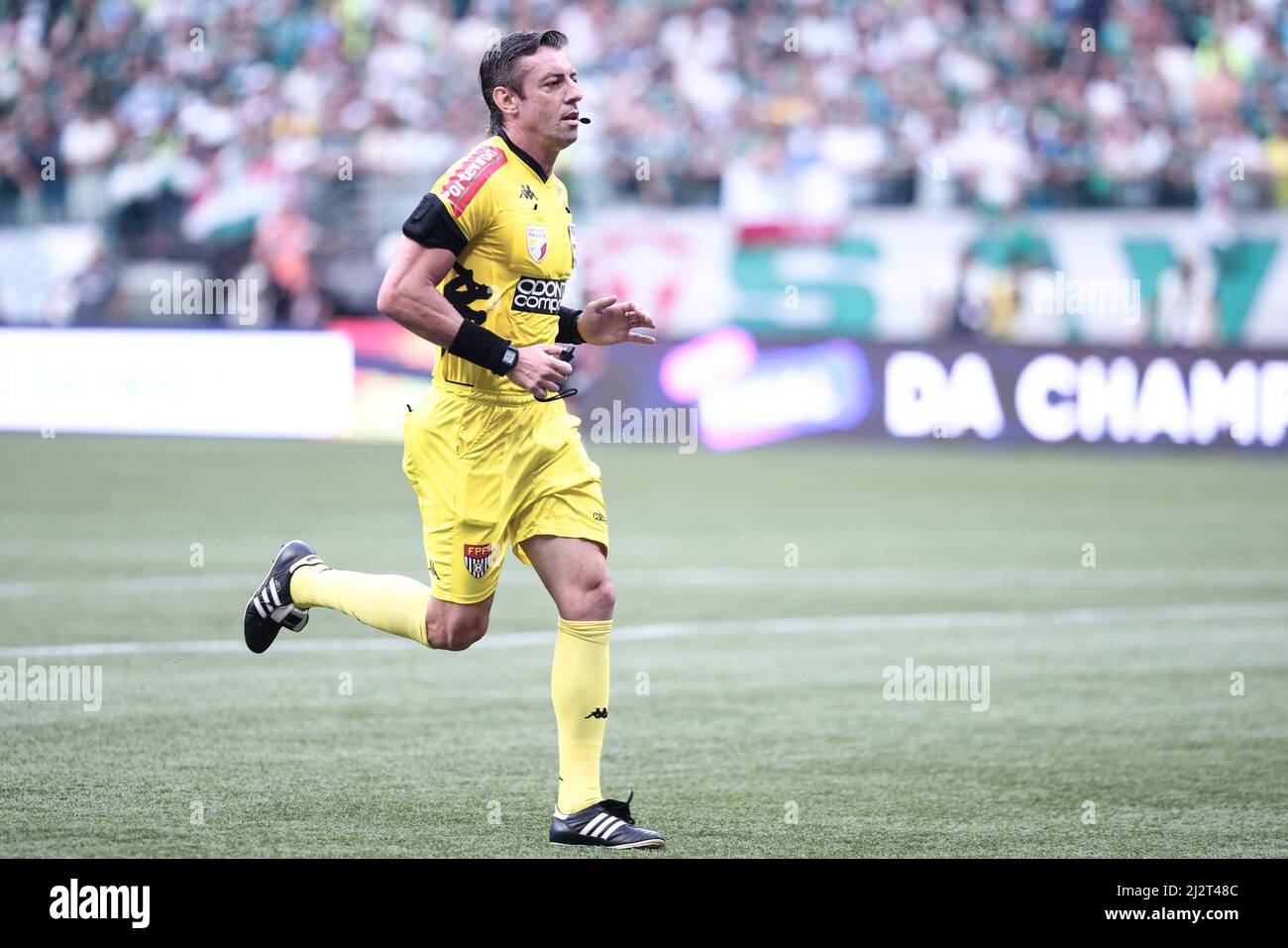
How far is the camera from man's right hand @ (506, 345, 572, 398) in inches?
216

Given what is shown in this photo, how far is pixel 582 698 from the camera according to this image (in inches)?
225

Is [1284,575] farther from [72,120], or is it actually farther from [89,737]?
[72,120]

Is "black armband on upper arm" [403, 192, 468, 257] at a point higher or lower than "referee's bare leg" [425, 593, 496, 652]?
higher

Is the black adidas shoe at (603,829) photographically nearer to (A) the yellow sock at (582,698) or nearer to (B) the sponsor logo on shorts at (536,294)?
(A) the yellow sock at (582,698)

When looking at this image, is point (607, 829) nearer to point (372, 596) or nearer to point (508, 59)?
point (372, 596)

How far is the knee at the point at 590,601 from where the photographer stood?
225 inches

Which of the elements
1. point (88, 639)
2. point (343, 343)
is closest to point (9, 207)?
point (343, 343)

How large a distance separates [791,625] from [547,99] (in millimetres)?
5102

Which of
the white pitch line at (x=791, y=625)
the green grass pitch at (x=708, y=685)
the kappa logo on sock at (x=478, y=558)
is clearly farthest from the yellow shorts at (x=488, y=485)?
the white pitch line at (x=791, y=625)
